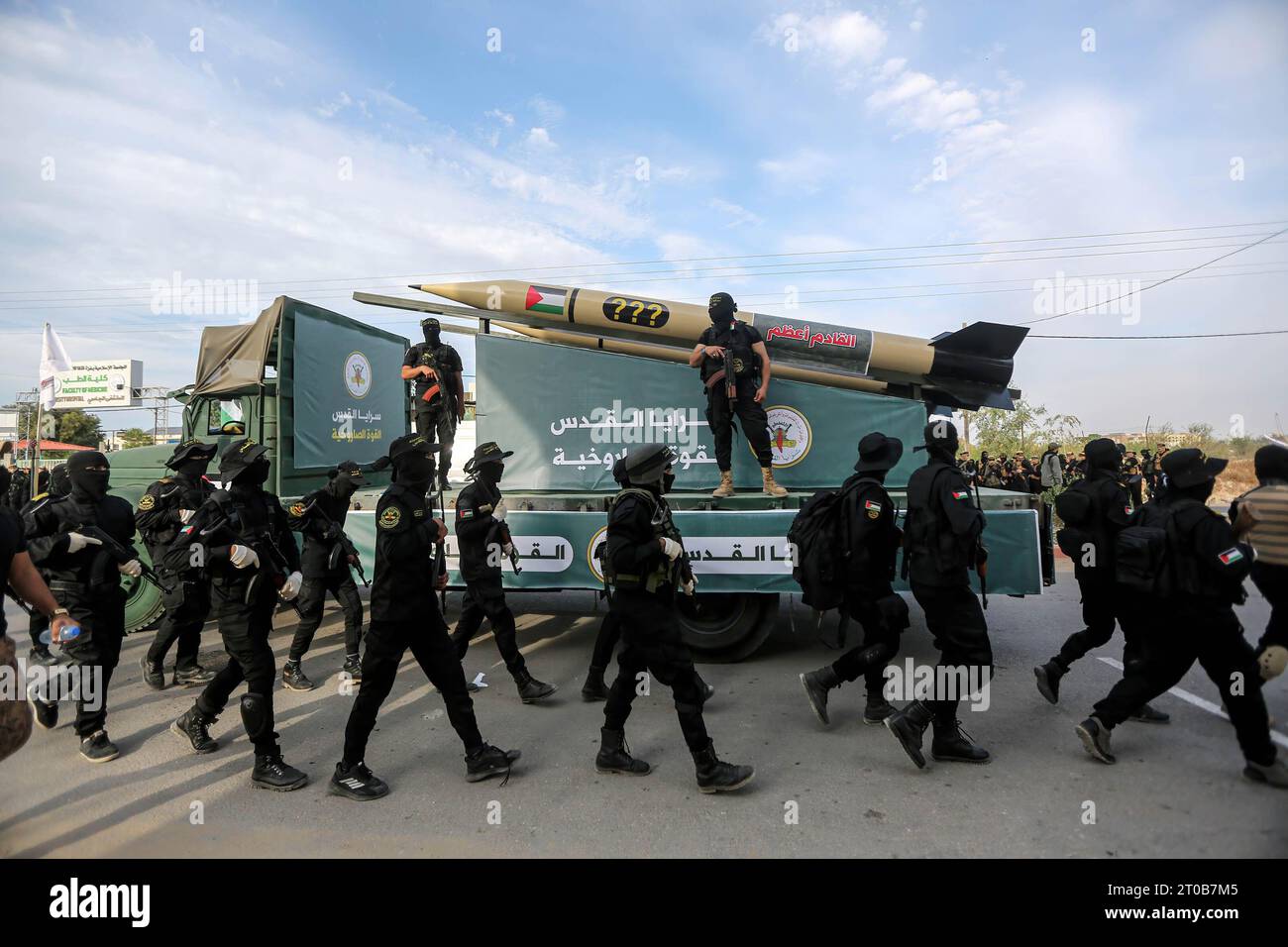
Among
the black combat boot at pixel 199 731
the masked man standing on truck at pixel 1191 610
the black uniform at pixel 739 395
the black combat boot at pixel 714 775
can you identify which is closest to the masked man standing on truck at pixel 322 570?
the black combat boot at pixel 199 731

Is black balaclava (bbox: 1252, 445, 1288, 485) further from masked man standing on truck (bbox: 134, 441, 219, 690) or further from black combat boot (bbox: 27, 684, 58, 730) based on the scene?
black combat boot (bbox: 27, 684, 58, 730)

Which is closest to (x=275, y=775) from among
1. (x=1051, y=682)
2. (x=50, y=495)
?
(x=50, y=495)

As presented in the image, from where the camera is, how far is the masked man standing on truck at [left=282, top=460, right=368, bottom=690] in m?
5.28

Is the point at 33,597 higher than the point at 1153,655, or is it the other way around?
the point at 33,597

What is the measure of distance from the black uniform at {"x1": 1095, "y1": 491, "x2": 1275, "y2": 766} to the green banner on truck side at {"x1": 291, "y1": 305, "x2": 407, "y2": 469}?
7.55m

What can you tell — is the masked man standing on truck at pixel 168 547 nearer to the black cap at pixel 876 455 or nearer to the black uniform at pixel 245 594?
the black uniform at pixel 245 594

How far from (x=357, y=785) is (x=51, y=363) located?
1497 centimetres

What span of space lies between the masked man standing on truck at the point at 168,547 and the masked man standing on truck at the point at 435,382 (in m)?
1.85

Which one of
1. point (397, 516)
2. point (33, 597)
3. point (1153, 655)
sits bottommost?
point (1153, 655)
